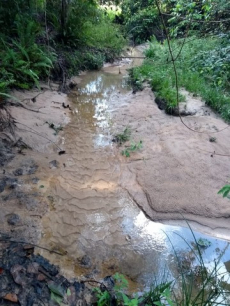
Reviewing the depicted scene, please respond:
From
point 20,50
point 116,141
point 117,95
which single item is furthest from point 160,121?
point 20,50

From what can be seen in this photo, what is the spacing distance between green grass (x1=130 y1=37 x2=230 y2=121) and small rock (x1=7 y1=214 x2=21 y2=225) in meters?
4.25

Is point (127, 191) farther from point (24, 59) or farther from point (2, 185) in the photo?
point (24, 59)

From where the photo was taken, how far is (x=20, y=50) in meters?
6.17

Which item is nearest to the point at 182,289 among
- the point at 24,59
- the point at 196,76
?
the point at 24,59

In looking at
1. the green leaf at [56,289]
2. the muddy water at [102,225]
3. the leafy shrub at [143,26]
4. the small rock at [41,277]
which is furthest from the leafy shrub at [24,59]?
the leafy shrub at [143,26]

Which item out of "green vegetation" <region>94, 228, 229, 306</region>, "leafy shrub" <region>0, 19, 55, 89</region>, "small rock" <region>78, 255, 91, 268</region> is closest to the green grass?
"leafy shrub" <region>0, 19, 55, 89</region>

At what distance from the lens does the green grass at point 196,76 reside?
20.5ft

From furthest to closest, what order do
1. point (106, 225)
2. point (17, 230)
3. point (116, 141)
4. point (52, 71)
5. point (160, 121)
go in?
point (52, 71), point (160, 121), point (116, 141), point (106, 225), point (17, 230)

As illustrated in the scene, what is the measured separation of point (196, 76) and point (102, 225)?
5.72 metres

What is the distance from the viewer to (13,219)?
3008 millimetres

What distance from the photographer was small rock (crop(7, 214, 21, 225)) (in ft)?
9.74

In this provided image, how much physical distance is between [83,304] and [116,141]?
3322 millimetres

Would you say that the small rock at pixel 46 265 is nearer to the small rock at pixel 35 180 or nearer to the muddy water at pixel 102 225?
the muddy water at pixel 102 225

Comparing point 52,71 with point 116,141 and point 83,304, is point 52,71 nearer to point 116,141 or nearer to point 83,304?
point 116,141
